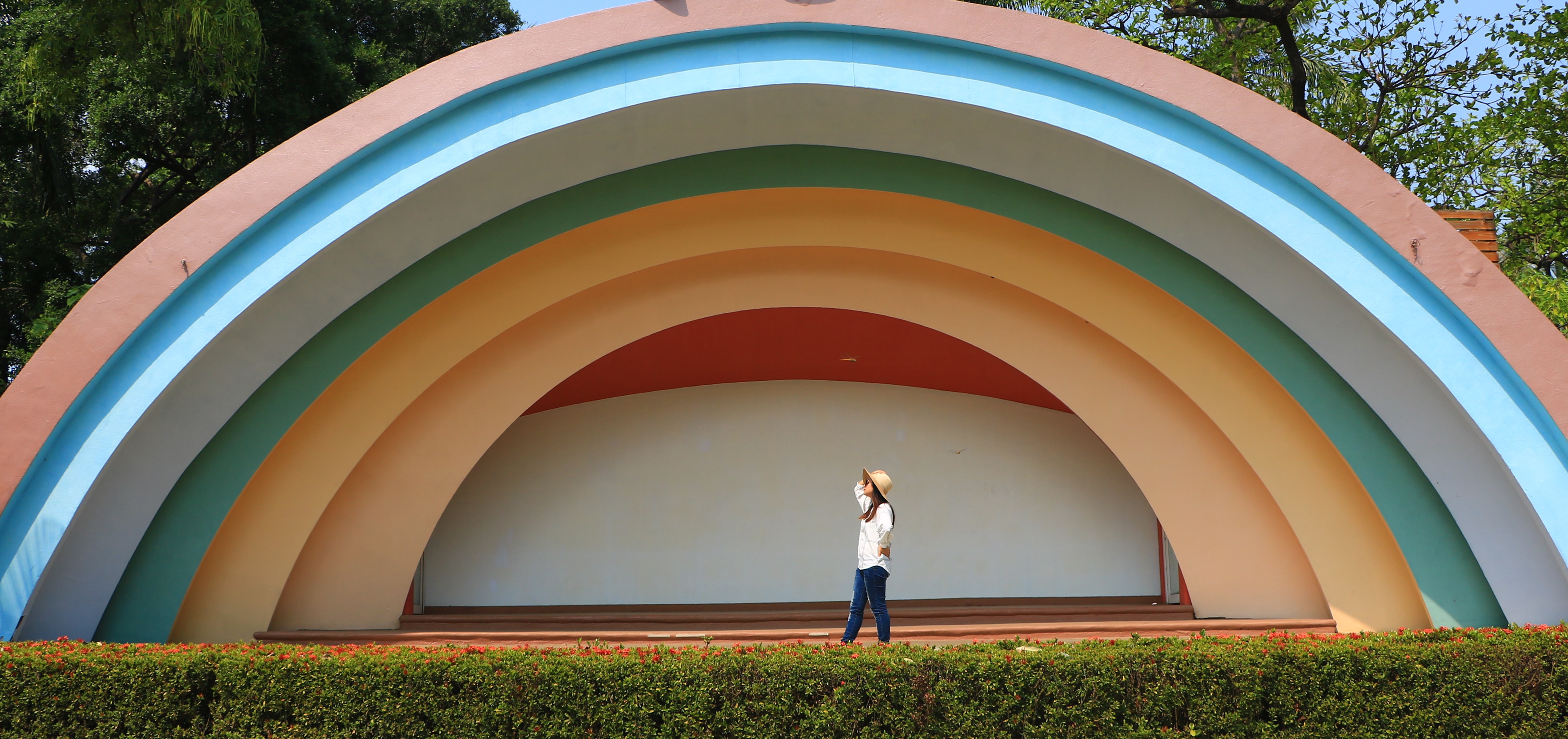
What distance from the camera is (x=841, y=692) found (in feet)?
18.1

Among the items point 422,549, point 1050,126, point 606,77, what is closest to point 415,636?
point 422,549

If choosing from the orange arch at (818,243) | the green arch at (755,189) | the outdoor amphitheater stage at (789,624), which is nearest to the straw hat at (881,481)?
the outdoor amphitheater stage at (789,624)

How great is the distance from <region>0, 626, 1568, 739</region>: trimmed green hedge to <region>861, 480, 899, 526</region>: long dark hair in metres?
1.26

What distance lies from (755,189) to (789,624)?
14.0 ft

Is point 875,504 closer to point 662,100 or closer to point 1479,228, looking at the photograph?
point 662,100

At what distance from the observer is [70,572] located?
7.12 meters

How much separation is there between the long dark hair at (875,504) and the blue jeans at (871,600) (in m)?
0.38

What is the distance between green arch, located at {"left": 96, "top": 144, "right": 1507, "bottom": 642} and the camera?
24.1ft

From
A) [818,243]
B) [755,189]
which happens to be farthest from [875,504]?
[755,189]

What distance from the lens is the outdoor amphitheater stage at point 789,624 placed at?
8305 mm

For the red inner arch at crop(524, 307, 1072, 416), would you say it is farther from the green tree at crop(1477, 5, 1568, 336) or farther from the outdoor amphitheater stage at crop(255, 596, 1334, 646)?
the green tree at crop(1477, 5, 1568, 336)

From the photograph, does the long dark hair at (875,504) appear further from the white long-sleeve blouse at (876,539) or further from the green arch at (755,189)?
the green arch at (755,189)

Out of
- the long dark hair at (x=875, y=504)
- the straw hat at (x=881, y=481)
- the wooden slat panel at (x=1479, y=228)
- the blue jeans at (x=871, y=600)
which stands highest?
the wooden slat panel at (x=1479, y=228)

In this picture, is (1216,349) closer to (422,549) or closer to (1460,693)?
(1460,693)
